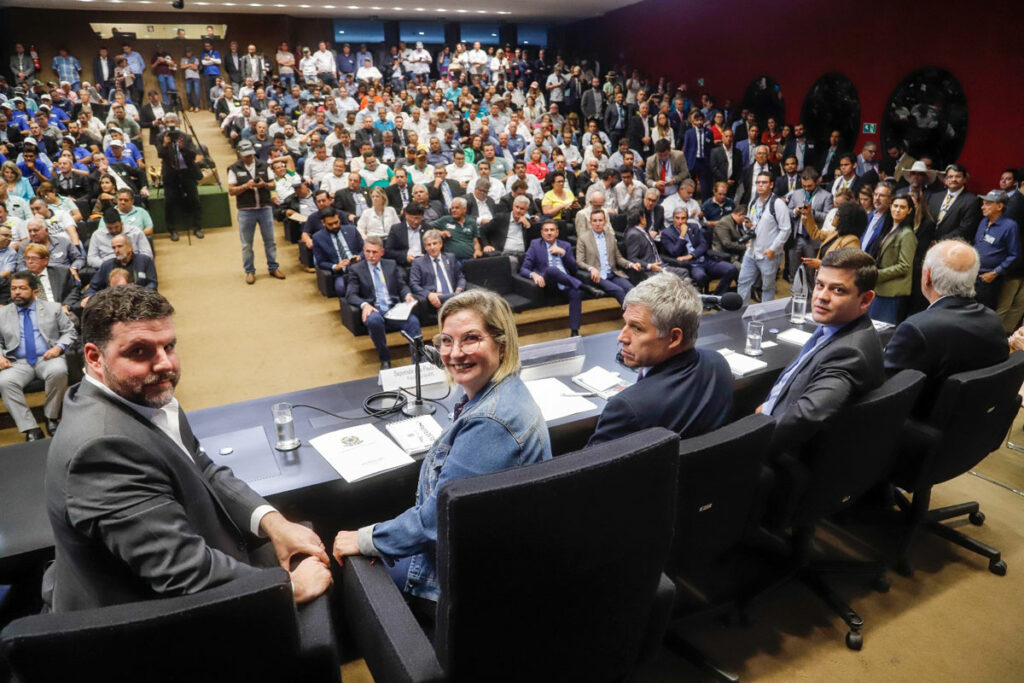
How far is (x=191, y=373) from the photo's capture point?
16.5 ft

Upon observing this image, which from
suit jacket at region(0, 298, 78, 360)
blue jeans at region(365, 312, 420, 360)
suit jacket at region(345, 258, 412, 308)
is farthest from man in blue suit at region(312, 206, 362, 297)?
suit jacket at region(0, 298, 78, 360)

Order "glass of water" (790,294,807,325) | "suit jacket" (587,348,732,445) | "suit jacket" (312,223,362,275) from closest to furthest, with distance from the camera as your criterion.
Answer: "suit jacket" (587,348,732,445) < "glass of water" (790,294,807,325) < "suit jacket" (312,223,362,275)

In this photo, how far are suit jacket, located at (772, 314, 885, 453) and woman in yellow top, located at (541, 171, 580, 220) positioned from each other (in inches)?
208

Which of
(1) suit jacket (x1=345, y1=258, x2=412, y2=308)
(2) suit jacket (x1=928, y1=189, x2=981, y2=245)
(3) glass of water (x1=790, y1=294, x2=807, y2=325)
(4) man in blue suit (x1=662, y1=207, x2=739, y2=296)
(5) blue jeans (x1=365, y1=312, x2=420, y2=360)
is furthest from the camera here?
(4) man in blue suit (x1=662, y1=207, x2=739, y2=296)

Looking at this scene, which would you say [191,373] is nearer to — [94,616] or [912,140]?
[94,616]

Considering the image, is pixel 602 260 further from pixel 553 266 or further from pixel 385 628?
pixel 385 628

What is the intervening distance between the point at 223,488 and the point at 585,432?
4.86 feet

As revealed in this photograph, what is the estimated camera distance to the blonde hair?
5.95ft

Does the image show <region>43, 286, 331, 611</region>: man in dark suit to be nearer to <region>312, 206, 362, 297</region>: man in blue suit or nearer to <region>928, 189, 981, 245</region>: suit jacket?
<region>312, 206, 362, 297</region>: man in blue suit

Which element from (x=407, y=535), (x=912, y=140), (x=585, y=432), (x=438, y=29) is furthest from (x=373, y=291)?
(x=438, y=29)

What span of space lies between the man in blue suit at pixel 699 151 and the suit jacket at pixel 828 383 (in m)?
8.20

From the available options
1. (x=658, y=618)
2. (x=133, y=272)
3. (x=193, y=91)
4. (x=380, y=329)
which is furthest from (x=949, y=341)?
(x=193, y=91)

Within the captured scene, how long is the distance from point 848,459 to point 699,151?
870 centimetres

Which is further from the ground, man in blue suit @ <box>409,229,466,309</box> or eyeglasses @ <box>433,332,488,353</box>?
eyeglasses @ <box>433,332,488,353</box>
